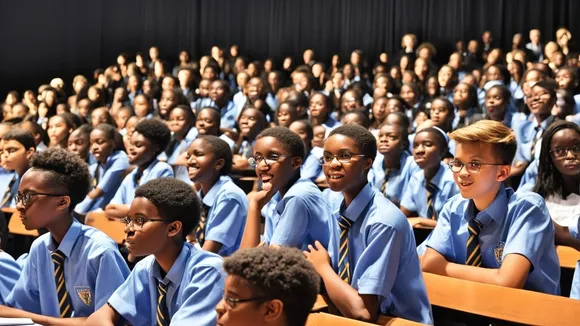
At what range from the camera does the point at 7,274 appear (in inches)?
139

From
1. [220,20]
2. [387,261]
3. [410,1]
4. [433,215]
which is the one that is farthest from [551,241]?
[220,20]

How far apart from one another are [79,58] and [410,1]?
6286 mm

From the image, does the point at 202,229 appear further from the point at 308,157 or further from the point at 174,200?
the point at 308,157

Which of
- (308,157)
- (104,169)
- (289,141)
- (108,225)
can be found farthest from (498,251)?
(104,169)

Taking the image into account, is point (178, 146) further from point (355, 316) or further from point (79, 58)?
point (79, 58)

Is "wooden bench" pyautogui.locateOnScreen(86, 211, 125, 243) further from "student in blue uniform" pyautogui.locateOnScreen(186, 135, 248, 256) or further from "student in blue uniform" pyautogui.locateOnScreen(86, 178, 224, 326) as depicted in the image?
"student in blue uniform" pyautogui.locateOnScreen(86, 178, 224, 326)

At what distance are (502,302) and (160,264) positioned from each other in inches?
49.5

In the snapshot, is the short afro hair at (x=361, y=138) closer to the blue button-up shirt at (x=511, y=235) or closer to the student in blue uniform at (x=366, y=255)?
the student in blue uniform at (x=366, y=255)

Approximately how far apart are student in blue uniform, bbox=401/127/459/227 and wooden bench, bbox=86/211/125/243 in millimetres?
2057

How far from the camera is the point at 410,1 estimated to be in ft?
44.3

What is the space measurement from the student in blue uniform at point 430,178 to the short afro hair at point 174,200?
2.87 meters

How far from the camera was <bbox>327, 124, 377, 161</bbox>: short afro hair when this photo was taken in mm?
3347

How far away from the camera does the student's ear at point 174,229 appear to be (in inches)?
115

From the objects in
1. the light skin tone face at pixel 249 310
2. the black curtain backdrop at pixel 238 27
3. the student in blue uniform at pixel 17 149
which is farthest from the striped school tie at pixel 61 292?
the black curtain backdrop at pixel 238 27
